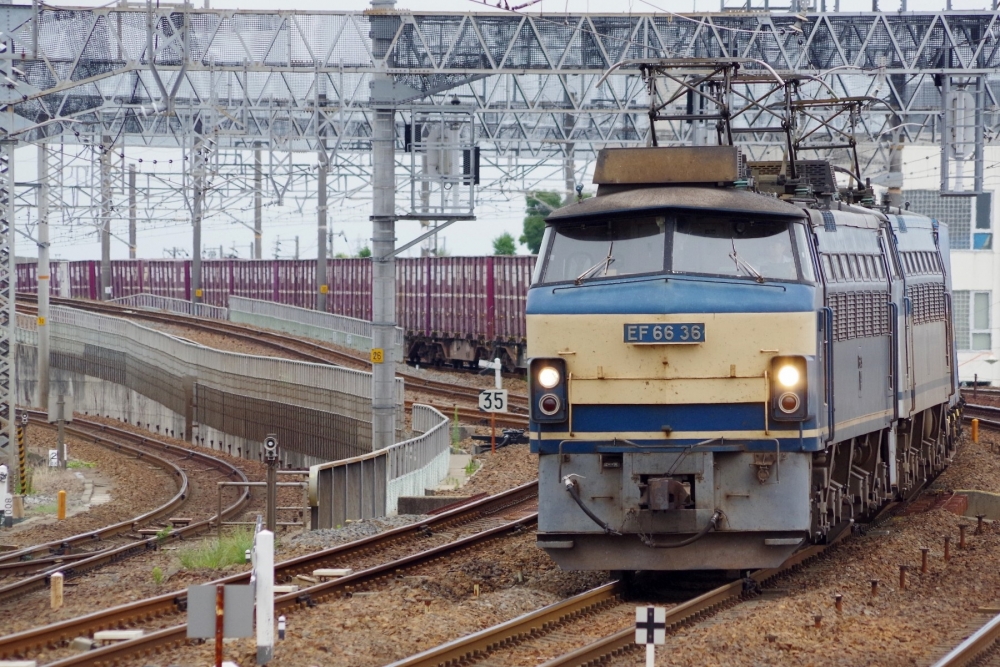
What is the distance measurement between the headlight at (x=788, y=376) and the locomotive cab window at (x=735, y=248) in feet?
2.62

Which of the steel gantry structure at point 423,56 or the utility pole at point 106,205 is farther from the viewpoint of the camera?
the utility pole at point 106,205

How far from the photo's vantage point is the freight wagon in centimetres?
4812

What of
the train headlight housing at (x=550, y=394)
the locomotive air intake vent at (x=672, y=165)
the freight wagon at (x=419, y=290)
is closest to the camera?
the train headlight housing at (x=550, y=394)

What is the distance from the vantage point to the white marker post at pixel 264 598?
10.1m

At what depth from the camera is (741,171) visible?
13391 millimetres

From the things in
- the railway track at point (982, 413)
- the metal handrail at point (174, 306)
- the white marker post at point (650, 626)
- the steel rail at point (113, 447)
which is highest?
the metal handrail at point (174, 306)

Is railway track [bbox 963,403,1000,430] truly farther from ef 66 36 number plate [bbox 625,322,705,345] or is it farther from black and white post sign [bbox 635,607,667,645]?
black and white post sign [bbox 635,607,667,645]

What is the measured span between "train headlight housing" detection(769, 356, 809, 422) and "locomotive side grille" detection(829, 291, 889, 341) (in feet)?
3.71

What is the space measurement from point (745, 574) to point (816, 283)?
2.70 metres

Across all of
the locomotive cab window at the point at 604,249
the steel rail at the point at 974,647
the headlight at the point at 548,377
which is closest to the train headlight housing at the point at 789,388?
the locomotive cab window at the point at 604,249

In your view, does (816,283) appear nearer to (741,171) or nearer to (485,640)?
(741,171)

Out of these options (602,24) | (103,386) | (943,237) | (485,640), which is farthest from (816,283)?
(103,386)

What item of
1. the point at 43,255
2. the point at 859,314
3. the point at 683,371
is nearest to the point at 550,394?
the point at 683,371

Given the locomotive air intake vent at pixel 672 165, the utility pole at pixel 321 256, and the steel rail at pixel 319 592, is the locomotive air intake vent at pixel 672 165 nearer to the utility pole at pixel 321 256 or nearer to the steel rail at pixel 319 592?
the steel rail at pixel 319 592
